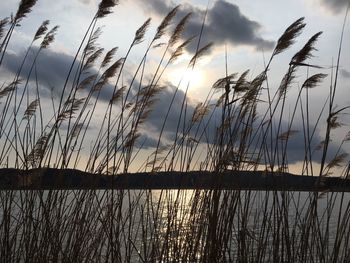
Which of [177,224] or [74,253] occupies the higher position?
[177,224]

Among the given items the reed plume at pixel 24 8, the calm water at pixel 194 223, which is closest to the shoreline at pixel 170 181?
the calm water at pixel 194 223

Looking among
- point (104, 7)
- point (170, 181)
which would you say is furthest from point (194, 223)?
point (104, 7)

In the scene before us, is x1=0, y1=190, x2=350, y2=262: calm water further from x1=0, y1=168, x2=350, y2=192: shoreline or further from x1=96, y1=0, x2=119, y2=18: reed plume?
x1=96, y1=0, x2=119, y2=18: reed plume

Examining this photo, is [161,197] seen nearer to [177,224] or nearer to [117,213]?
[177,224]

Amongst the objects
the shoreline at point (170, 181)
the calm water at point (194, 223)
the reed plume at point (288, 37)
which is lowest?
the calm water at point (194, 223)

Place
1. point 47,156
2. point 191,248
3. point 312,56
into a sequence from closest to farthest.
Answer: point 312,56, point 191,248, point 47,156

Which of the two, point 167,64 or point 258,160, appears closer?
point 258,160

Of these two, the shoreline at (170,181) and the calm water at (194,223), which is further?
the shoreline at (170,181)

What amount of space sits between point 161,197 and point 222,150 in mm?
784

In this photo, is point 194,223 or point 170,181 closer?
point 194,223

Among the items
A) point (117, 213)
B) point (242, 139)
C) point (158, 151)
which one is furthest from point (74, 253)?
point (242, 139)

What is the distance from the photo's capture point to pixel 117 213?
322cm

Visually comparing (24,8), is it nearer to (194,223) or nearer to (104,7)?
(104,7)

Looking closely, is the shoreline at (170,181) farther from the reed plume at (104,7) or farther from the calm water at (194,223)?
the reed plume at (104,7)
